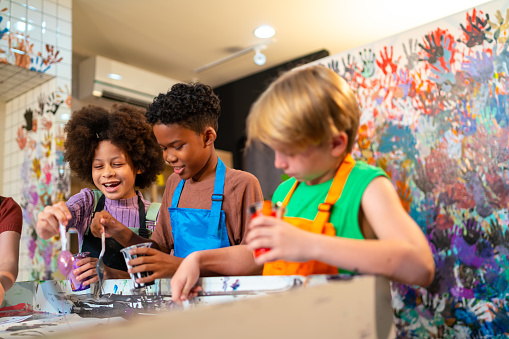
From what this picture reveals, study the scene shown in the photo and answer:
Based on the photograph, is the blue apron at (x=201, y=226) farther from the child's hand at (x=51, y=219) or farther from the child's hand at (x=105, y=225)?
the child's hand at (x=51, y=219)

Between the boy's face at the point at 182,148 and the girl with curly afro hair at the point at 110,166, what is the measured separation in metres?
0.32

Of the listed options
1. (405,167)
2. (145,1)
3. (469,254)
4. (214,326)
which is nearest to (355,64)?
(405,167)

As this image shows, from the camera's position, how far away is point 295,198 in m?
0.97

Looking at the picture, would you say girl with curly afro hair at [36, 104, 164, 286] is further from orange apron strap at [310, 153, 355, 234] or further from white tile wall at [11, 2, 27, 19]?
white tile wall at [11, 2, 27, 19]

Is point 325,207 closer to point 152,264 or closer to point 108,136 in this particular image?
point 152,264

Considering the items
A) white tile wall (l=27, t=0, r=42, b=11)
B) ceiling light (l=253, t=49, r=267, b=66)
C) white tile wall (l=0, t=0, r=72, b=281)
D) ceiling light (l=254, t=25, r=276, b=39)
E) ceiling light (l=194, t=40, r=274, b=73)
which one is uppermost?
ceiling light (l=254, t=25, r=276, b=39)

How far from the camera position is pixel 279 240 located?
0.70 metres

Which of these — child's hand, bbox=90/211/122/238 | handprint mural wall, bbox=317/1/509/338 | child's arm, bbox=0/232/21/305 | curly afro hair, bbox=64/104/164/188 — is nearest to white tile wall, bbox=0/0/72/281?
curly afro hair, bbox=64/104/164/188

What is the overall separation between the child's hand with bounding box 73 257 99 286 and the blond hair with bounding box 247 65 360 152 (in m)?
0.67

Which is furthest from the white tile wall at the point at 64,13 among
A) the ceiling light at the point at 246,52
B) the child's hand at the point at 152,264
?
the child's hand at the point at 152,264

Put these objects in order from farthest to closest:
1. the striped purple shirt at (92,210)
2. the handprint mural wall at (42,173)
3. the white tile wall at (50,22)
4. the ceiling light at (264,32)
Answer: the ceiling light at (264,32) → the white tile wall at (50,22) → the handprint mural wall at (42,173) → the striped purple shirt at (92,210)

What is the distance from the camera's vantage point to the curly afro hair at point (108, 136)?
161cm

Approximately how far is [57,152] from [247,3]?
5.58 feet

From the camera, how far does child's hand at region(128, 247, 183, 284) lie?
1022mm
